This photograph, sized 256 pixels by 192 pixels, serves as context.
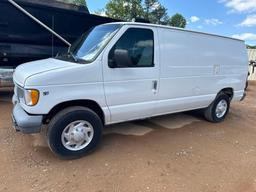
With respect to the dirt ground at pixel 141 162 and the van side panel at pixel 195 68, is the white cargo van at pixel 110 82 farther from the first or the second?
the dirt ground at pixel 141 162

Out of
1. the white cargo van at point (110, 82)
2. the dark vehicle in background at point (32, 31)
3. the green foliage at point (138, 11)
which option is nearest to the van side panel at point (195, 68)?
the white cargo van at point (110, 82)

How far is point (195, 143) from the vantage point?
15.1 ft

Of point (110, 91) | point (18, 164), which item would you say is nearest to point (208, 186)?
point (110, 91)

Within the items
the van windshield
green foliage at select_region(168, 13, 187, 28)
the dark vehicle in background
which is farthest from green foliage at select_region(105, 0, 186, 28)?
the van windshield

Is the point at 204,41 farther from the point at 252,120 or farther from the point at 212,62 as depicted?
the point at 252,120

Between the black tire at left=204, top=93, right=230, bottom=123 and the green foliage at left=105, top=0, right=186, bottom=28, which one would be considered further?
the green foliage at left=105, top=0, right=186, bottom=28

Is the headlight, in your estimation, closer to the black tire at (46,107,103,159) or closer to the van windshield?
the black tire at (46,107,103,159)

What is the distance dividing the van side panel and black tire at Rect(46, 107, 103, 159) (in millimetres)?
1374

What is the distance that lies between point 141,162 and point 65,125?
1315 millimetres

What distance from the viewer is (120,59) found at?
366cm

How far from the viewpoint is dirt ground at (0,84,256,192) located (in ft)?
10.5

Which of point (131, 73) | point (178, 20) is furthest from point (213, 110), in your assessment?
point (178, 20)

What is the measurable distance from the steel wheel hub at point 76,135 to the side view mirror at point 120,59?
1024mm

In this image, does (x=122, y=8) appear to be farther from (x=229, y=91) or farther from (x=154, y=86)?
(x=154, y=86)
